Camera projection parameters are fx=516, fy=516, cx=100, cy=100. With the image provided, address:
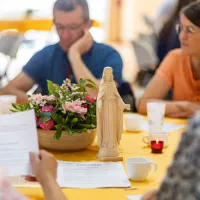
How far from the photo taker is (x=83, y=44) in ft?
10.2

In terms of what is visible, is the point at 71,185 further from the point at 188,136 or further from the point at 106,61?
the point at 106,61

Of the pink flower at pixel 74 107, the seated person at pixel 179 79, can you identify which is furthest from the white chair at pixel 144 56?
the pink flower at pixel 74 107

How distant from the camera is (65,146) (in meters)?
2.04

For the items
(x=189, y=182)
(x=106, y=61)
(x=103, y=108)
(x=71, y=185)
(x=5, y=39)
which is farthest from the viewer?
(x=5, y=39)

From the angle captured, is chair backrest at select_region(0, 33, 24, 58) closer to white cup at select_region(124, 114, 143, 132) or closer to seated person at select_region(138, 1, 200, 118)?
seated person at select_region(138, 1, 200, 118)

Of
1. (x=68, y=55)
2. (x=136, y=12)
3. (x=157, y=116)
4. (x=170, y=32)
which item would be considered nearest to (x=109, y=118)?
(x=157, y=116)

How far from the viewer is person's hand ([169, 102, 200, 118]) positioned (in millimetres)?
2777

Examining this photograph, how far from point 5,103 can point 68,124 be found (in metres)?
0.46

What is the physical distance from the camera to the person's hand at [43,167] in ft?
4.66

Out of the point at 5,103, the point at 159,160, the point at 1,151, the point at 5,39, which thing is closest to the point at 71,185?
the point at 1,151

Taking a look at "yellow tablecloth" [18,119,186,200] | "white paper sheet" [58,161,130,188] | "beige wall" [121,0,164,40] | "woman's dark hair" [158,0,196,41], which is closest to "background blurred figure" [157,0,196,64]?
"woman's dark hair" [158,0,196,41]

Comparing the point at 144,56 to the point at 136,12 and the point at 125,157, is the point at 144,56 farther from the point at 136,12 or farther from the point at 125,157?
the point at 136,12

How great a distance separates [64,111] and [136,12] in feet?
35.3

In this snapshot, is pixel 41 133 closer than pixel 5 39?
Yes
